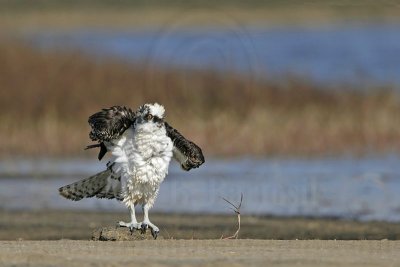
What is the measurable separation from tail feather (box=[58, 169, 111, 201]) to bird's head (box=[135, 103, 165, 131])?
32.4 inches

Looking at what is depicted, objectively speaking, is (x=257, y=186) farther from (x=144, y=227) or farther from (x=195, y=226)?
(x=144, y=227)

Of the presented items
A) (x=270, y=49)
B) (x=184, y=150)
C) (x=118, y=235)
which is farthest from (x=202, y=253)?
(x=270, y=49)

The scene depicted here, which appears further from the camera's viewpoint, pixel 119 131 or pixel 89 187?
pixel 89 187

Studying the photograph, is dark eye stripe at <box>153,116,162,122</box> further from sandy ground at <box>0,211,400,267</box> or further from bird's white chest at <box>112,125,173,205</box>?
sandy ground at <box>0,211,400,267</box>

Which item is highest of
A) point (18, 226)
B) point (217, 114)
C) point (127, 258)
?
point (217, 114)

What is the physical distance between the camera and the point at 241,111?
82.8ft

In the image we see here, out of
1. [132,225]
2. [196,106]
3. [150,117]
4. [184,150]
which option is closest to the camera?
[150,117]

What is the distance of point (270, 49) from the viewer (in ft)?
131

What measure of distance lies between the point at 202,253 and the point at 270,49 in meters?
29.2

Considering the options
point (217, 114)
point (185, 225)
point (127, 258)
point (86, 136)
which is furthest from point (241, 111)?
point (127, 258)

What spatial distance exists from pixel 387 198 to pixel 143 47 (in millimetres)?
24329

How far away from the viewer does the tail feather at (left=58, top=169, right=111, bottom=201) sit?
1286cm

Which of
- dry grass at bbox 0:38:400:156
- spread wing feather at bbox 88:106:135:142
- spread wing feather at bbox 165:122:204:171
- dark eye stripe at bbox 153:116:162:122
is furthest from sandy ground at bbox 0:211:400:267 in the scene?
dry grass at bbox 0:38:400:156

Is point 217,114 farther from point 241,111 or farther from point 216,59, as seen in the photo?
point 216,59
